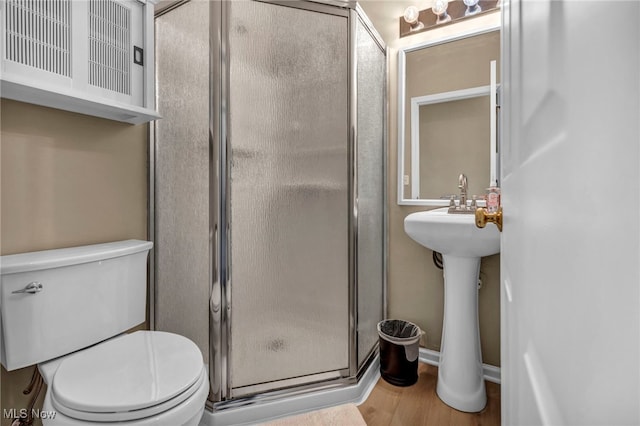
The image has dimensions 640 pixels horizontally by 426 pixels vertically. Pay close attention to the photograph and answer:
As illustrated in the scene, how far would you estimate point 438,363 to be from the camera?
1.82 metres

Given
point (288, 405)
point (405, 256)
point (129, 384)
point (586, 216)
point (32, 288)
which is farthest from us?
point (405, 256)

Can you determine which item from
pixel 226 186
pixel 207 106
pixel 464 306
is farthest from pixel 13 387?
pixel 464 306

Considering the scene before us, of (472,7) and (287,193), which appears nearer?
(287,193)

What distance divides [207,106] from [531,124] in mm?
1356

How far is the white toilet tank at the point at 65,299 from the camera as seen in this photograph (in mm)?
1035

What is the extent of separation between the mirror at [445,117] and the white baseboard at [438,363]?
863 mm

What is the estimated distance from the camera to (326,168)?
1.52 meters

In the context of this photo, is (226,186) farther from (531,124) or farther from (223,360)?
(531,124)

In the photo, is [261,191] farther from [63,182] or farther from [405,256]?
[405,256]

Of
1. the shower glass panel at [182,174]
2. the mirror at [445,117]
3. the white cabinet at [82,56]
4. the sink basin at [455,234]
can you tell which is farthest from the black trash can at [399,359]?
the white cabinet at [82,56]

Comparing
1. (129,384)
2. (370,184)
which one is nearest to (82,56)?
(129,384)

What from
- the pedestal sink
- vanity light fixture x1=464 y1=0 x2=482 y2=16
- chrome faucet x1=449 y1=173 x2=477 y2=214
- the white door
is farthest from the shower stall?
the white door

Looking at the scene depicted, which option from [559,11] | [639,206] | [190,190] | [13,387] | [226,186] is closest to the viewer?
[639,206]

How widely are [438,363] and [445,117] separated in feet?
4.58
